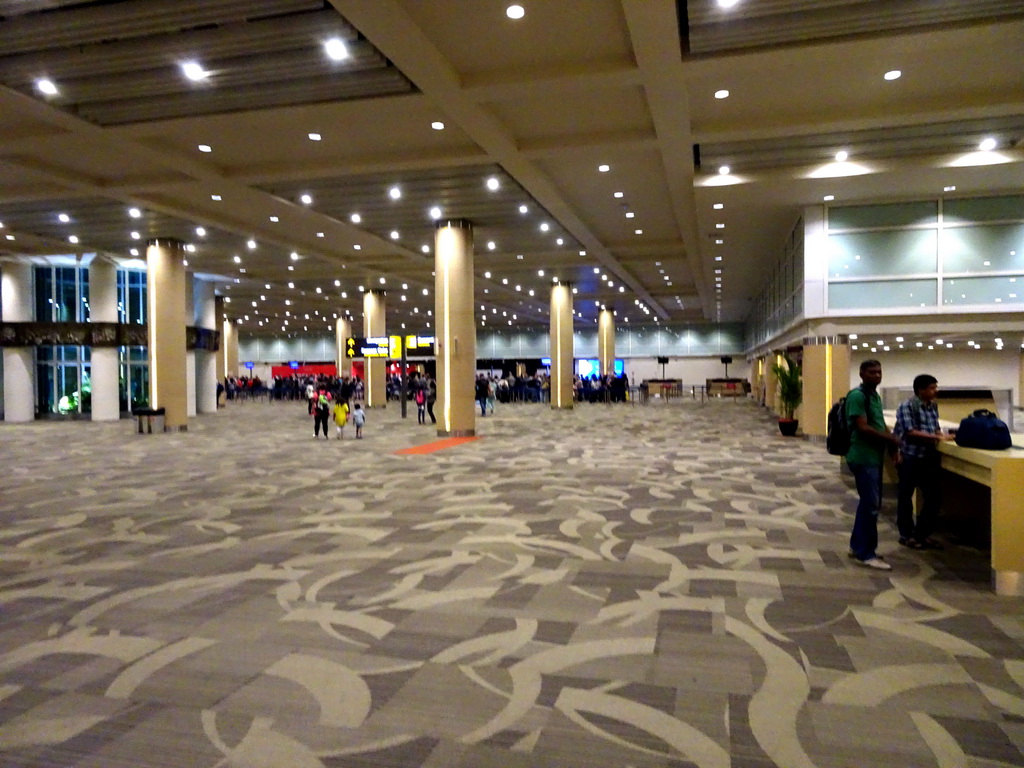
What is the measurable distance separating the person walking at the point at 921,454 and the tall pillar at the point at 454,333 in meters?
12.2

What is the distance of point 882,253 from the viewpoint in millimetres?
15320

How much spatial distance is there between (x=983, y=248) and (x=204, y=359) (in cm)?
2828

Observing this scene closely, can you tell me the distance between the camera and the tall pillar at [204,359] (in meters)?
31.0

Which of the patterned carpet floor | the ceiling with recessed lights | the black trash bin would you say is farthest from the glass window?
the patterned carpet floor

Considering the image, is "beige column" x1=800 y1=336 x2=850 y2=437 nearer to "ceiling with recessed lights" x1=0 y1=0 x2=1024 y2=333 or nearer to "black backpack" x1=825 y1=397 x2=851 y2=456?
"ceiling with recessed lights" x1=0 y1=0 x2=1024 y2=333

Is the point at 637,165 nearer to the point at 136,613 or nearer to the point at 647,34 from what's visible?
the point at 647,34

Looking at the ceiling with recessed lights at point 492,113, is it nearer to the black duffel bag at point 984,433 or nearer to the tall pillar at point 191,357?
the black duffel bag at point 984,433

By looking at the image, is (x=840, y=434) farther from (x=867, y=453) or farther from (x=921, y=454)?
(x=921, y=454)

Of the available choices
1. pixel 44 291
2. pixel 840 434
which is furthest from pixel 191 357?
pixel 840 434

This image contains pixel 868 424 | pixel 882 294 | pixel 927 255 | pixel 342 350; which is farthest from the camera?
pixel 342 350

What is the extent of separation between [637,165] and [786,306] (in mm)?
8838

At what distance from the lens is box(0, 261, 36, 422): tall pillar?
26.2 metres

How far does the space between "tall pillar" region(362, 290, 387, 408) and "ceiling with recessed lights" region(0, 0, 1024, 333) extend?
43.3 feet

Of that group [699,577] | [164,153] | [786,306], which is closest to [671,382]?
[786,306]
